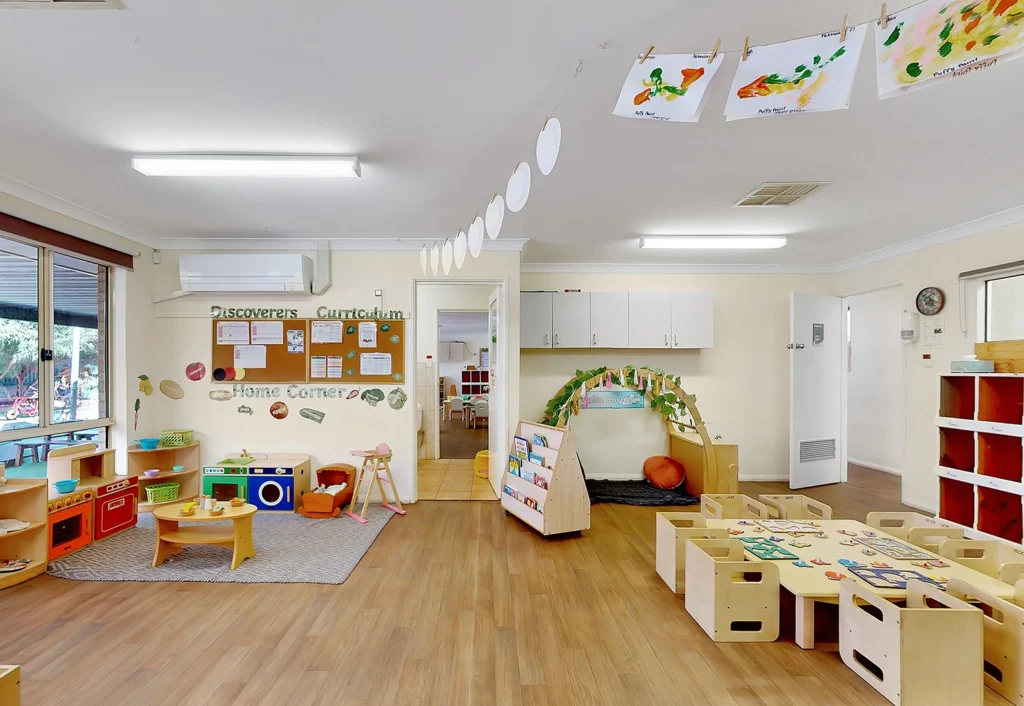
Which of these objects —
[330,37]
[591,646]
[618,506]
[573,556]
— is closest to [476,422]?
[618,506]

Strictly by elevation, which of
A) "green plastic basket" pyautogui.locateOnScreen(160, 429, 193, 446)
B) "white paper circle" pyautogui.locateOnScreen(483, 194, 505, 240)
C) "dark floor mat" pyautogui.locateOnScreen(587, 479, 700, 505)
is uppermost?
"white paper circle" pyautogui.locateOnScreen(483, 194, 505, 240)

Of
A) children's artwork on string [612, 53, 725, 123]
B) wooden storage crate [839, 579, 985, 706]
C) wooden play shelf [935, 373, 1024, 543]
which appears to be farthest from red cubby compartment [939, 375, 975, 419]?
children's artwork on string [612, 53, 725, 123]

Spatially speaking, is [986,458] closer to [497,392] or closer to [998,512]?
[998,512]

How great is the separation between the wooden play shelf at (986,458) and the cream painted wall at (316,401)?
11.0ft

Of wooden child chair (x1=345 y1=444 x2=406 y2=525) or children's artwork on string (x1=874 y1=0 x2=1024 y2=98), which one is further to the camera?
wooden child chair (x1=345 y1=444 x2=406 y2=525)

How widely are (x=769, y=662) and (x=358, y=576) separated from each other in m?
2.23

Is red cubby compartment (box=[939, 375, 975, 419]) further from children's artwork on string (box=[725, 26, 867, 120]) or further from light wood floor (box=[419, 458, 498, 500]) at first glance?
light wood floor (box=[419, 458, 498, 500])

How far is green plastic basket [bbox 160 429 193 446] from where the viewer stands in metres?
4.23

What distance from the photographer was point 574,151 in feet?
8.48

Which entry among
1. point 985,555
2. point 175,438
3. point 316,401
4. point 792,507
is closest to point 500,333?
point 316,401

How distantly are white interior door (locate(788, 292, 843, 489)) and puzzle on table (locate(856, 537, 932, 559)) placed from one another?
2439 mm

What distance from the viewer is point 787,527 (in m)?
2.97

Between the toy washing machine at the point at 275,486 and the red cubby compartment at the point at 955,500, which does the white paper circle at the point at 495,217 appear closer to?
the toy washing machine at the point at 275,486

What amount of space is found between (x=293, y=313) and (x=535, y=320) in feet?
7.68
